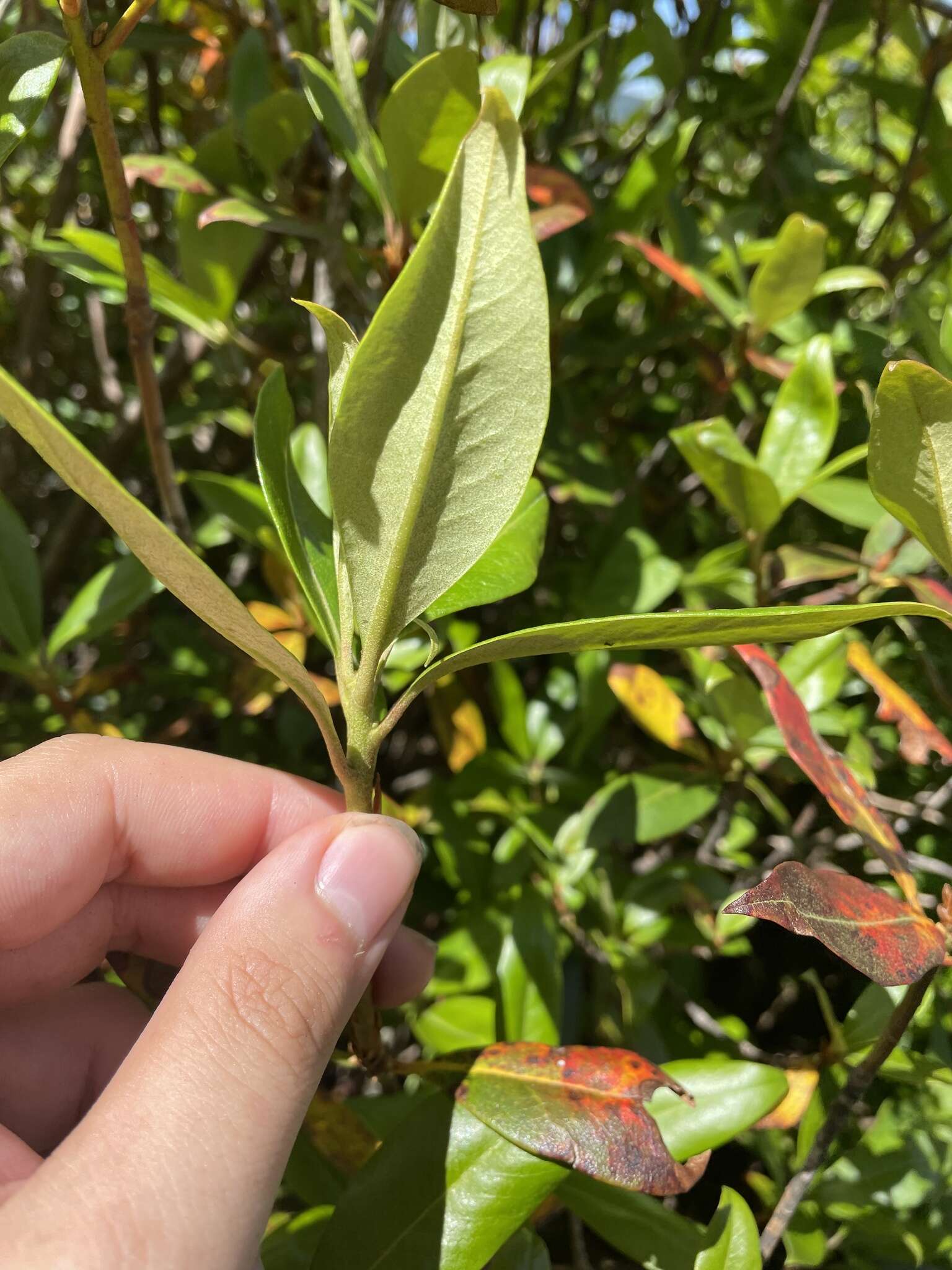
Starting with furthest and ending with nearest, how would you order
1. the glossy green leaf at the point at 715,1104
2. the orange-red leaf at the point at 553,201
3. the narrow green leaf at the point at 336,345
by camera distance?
the orange-red leaf at the point at 553,201, the glossy green leaf at the point at 715,1104, the narrow green leaf at the point at 336,345

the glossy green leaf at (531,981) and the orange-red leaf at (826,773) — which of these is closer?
the orange-red leaf at (826,773)

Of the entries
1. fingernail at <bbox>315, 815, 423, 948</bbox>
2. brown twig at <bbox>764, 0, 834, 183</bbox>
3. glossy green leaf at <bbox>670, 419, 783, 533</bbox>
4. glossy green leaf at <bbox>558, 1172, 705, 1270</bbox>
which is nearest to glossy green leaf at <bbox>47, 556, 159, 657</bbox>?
fingernail at <bbox>315, 815, 423, 948</bbox>

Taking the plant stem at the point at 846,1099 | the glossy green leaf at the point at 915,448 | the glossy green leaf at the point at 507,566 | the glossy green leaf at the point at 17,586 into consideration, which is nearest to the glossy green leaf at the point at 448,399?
the glossy green leaf at the point at 507,566

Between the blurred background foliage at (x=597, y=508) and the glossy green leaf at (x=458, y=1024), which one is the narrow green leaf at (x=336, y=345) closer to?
the blurred background foliage at (x=597, y=508)

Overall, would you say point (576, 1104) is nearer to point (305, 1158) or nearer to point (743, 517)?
point (305, 1158)

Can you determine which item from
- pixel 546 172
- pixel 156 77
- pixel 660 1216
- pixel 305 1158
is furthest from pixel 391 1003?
pixel 156 77

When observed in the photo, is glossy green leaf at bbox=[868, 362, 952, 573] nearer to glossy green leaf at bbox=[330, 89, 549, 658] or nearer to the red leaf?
glossy green leaf at bbox=[330, 89, 549, 658]

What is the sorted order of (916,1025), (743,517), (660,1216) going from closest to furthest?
(660,1216)
(743,517)
(916,1025)
